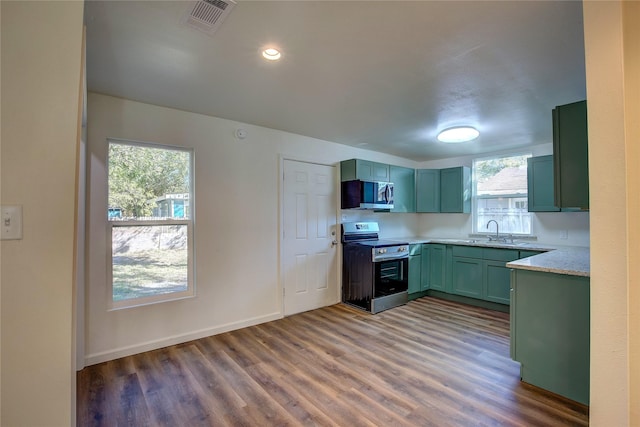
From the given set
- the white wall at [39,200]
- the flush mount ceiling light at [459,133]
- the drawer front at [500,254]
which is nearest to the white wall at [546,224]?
the drawer front at [500,254]

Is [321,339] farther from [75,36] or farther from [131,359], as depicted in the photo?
[75,36]

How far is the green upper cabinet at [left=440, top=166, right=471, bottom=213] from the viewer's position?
4.88 metres

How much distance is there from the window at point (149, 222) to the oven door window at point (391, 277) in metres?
2.35

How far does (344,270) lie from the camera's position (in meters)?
4.41

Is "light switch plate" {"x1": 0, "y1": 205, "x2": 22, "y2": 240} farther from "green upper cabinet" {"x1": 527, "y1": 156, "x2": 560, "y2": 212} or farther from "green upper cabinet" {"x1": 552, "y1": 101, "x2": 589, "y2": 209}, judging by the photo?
"green upper cabinet" {"x1": 527, "y1": 156, "x2": 560, "y2": 212}

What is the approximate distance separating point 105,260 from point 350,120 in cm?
282

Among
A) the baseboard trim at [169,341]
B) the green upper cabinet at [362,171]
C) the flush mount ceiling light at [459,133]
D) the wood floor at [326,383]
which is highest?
the flush mount ceiling light at [459,133]

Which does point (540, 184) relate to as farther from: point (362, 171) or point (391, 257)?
point (362, 171)

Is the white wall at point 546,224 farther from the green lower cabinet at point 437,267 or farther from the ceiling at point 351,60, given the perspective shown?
the ceiling at point 351,60

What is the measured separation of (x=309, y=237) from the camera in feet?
13.4

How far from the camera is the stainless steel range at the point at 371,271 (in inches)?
156

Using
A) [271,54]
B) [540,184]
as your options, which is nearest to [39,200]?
[271,54]

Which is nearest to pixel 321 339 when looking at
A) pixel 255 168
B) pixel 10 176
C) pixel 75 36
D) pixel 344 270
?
pixel 344 270

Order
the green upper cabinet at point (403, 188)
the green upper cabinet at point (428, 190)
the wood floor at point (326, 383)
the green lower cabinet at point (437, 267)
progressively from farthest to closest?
1. the green upper cabinet at point (428, 190)
2. the green upper cabinet at point (403, 188)
3. the green lower cabinet at point (437, 267)
4. the wood floor at point (326, 383)
